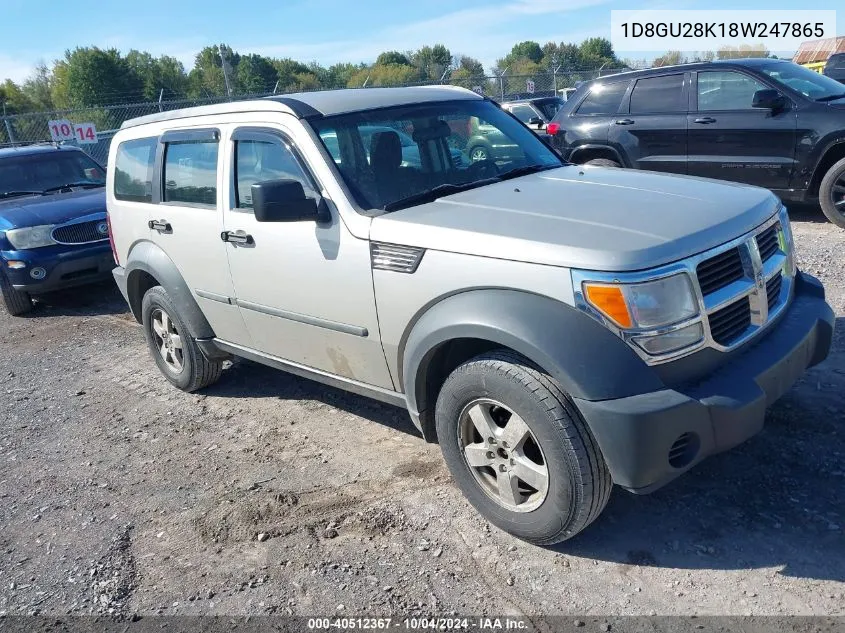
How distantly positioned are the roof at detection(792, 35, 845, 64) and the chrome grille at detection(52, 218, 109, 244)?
36.5 metres

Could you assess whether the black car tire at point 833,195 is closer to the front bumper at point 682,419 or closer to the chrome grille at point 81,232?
the front bumper at point 682,419

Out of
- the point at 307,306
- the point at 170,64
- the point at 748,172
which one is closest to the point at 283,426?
the point at 307,306

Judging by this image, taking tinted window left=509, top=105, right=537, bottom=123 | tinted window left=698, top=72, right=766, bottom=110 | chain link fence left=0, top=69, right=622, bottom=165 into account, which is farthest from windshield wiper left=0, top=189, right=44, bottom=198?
tinted window left=509, top=105, right=537, bottom=123

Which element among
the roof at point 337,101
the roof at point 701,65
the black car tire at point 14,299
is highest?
the roof at point 337,101

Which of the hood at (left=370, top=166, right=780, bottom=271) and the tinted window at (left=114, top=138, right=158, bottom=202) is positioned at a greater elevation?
the tinted window at (left=114, top=138, right=158, bottom=202)

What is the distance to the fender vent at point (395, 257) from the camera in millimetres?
3234

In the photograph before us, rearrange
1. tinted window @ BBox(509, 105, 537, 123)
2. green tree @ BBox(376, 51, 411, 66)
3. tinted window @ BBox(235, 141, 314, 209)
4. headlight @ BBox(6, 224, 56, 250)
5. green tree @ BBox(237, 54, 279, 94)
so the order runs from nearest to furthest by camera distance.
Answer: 1. tinted window @ BBox(235, 141, 314, 209)
2. headlight @ BBox(6, 224, 56, 250)
3. tinted window @ BBox(509, 105, 537, 123)
4. green tree @ BBox(237, 54, 279, 94)
5. green tree @ BBox(376, 51, 411, 66)

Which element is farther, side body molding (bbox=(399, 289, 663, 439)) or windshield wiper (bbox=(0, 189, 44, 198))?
windshield wiper (bbox=(0, 189, 44, 198))

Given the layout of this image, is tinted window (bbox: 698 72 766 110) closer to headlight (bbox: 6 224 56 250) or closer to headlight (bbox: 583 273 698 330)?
headlight (bbox: 583 273 698 330)

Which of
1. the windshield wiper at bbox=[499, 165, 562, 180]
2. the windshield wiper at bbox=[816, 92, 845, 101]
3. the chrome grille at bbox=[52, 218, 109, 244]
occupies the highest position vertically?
the windshield wiper at bbox=[499, 165, 562, 180]

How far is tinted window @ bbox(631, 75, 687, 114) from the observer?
27.9 ft

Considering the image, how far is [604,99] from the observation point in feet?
30.1

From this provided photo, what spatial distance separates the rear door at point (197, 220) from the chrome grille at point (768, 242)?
286cm

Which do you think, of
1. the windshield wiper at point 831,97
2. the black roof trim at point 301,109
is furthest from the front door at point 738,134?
the black roof trim at point 301,109
